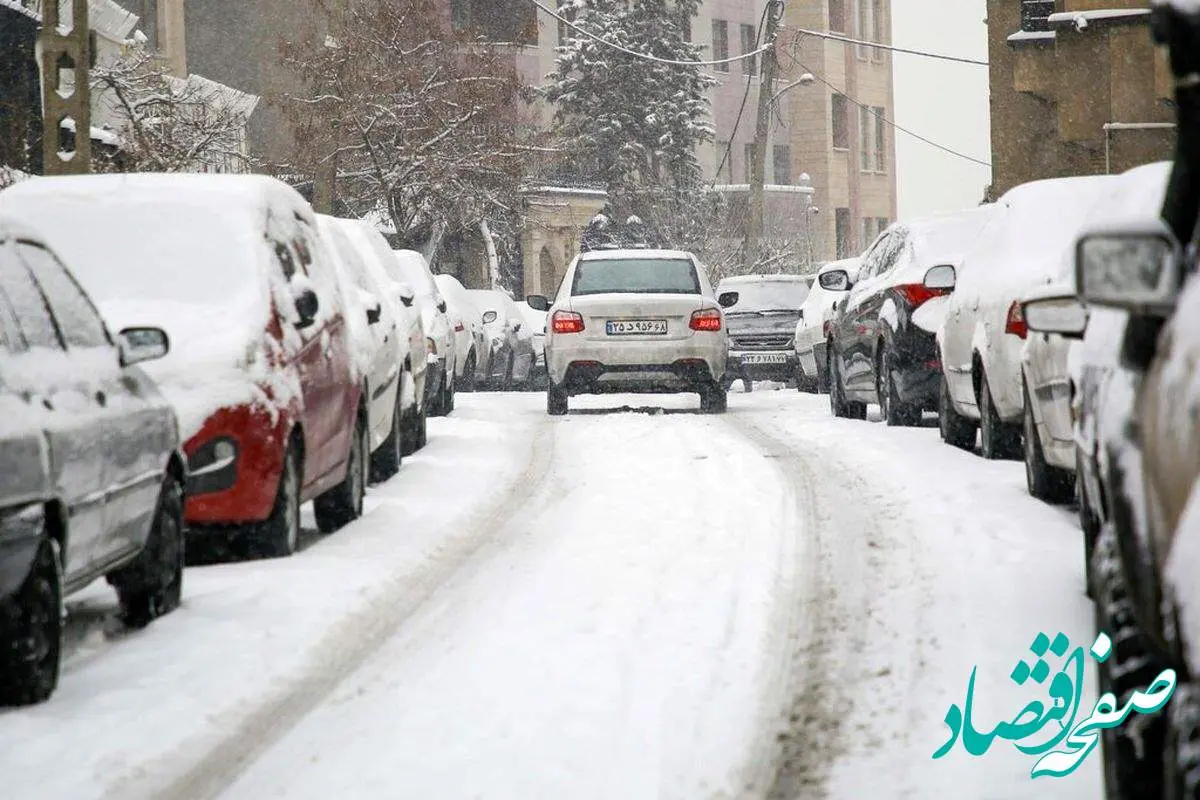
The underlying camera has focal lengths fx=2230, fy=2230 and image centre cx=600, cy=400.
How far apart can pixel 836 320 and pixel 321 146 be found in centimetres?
1804

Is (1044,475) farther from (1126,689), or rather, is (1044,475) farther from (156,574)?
(1126,689)

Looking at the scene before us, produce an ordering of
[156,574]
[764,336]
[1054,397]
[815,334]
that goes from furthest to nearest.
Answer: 1. [764,336]
2. [815,334]
3. [1054,397]
4. [156,574]

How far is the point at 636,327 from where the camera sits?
66.8ft

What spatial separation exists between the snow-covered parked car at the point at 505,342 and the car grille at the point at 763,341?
4.03m

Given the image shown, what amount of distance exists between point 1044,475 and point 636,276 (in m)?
10.8

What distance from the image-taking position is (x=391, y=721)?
6113mm

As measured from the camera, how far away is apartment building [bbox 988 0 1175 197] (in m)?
25.0

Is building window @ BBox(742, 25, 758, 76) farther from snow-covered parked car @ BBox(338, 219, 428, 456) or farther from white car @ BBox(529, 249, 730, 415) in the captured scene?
snow-covered parked car @ BBox(338, 219, 428, 456)

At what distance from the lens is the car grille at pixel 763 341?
28594 millimetres

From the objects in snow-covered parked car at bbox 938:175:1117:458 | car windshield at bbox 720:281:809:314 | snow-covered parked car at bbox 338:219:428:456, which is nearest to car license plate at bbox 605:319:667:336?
snow-covered parked car at bbox 338:219:428:456

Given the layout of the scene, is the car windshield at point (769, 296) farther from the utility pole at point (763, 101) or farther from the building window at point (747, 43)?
the building window at point (747, 43)

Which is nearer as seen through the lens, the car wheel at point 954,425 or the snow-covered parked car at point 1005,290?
the snow-covered parked car at point 1005,290

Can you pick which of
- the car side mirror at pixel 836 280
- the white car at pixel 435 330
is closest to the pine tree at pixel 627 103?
the white car at pixel 435 330

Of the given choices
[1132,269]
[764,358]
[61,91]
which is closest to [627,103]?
[764,358]
